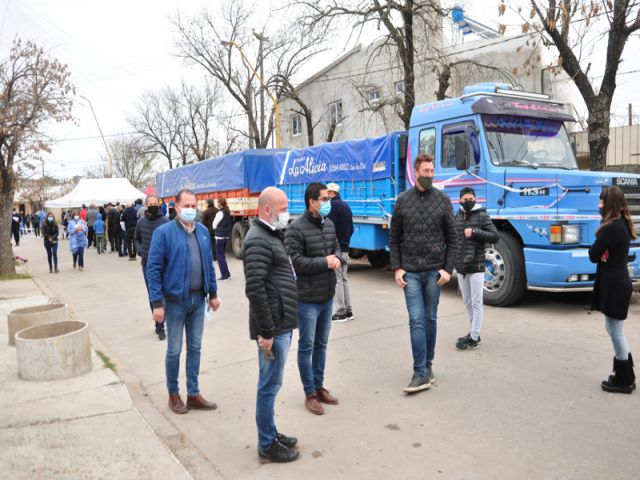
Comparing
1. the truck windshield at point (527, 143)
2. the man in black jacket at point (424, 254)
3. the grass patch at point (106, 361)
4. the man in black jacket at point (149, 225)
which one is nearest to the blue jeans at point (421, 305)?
the man in black jacket at point (424, 254)

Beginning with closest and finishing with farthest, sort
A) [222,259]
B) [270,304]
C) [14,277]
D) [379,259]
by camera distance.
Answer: [270,304] → [222,259] → [379,259] → [14,277]

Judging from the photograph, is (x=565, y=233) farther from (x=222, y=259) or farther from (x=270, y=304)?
(x=222, y=259)

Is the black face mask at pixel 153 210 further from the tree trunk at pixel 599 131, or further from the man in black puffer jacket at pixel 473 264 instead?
the tree trunk at pixel 599 131

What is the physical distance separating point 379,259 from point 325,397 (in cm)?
866

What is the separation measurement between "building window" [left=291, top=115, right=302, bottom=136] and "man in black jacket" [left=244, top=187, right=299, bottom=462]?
27386mm

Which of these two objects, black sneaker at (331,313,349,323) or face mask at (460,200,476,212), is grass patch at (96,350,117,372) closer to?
black sneaker at (331,313,349,323)

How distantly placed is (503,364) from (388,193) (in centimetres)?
534

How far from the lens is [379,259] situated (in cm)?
1313

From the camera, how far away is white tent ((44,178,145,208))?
2695cm

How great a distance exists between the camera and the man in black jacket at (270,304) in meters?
3.46

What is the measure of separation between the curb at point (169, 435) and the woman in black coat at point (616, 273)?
3.38 meters

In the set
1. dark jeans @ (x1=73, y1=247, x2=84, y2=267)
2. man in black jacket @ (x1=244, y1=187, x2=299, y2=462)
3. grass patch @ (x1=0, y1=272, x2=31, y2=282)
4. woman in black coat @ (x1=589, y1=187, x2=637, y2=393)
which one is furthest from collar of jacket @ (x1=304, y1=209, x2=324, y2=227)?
dark jeans @ (x1=73, y1=247, x2=84, y2=267)

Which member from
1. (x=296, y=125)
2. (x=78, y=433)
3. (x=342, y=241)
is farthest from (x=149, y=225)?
(x=296, y=125)

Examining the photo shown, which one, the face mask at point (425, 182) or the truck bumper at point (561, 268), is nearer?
the face mask at point (425, 182)
